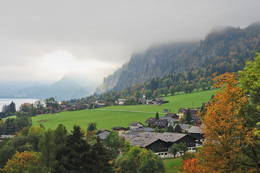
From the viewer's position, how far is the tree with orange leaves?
11883 millimetres

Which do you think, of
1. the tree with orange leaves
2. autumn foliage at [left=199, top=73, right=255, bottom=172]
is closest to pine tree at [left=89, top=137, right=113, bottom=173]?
autumn foliage at [left=199, top=73, right=255, bottom=172]

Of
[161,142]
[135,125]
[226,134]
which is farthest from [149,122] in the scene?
[226,134]

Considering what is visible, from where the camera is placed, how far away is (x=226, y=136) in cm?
1225

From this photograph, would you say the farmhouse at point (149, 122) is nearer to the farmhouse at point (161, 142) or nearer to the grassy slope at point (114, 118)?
the grassy slope at point (114, 118)

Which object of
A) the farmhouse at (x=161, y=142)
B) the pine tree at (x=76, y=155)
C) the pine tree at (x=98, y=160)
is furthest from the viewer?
the farmhouse at (x=161, y=142)

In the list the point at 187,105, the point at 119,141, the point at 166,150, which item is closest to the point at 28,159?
the point at 119,141

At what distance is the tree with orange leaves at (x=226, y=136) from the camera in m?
11.9

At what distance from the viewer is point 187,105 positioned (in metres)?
115

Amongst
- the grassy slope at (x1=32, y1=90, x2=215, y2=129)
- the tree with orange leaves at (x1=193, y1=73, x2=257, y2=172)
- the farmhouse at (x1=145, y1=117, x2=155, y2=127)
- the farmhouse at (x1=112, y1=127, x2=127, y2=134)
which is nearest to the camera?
the tree with orange leaves at (x1=193, y1=73, x2=257, y2=172)

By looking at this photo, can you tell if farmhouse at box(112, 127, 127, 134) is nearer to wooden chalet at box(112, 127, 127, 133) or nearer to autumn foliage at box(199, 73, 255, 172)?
wooden chalet at box(112, 127, 127, 133)

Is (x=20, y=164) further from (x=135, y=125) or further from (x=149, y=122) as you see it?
(x=149, y=122)

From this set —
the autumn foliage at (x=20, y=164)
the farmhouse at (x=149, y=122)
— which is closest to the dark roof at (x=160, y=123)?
the farmhouse at (x=149, y=122)

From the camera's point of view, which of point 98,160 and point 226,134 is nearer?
point 226,134

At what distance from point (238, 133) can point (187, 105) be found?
106121 millimetres
